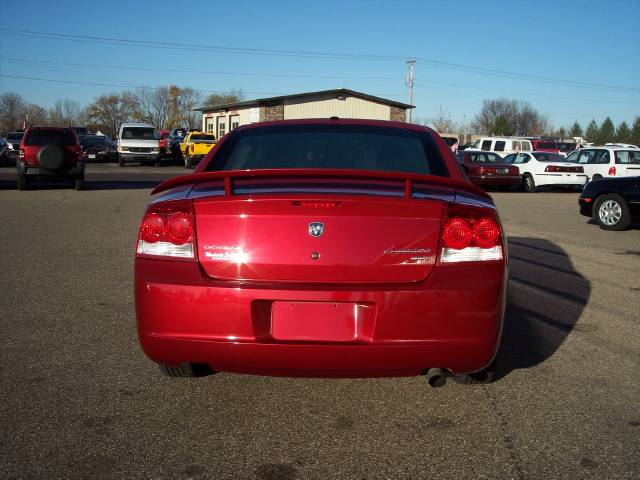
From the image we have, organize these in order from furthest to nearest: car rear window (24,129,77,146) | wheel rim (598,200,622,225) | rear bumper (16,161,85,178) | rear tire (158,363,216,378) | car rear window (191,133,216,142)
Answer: car rear window (191,133,216,142) < car rear window (24,129,77,146) < rear bumper (16,161,85,178) < wheel rim (598,200,622,225) < rear tire (158,363,216,378)

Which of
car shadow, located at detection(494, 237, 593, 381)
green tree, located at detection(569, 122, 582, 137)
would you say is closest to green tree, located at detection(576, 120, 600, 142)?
green tree, located at detection(569, 122, 582, 137)

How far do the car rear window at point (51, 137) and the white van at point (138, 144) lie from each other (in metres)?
15.4

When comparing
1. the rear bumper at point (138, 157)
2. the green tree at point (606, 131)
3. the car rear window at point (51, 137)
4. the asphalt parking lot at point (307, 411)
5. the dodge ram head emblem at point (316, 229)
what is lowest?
the asphalt parking lot at point (307, 411)

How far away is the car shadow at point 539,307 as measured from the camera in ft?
14.4

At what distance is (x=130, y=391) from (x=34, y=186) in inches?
734

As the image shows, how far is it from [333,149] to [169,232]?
142 centimetres

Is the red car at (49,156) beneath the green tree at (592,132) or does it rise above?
beneath

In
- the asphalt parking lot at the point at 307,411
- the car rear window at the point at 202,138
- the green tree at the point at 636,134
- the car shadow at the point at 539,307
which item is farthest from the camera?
the green tree at the point at 636,134

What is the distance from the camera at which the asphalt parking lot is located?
9.19 ft

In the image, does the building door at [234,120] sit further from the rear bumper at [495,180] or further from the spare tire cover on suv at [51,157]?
the spare tire cover on suv at [51,157]

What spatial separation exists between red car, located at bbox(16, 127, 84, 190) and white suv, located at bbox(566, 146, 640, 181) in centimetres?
1696

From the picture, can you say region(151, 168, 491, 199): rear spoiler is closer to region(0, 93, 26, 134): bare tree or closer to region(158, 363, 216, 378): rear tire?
region(158, 363, 216, 378): rear tire

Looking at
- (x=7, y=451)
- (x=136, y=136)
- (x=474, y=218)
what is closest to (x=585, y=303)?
(x=474, y=218)

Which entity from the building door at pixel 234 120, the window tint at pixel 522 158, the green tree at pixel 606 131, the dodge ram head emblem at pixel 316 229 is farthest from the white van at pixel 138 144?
the green tree at pixel 606 131
